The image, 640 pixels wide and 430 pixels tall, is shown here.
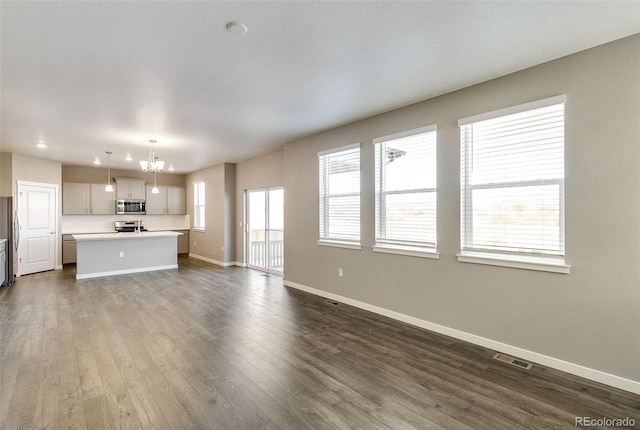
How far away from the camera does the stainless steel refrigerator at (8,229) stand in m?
6.07

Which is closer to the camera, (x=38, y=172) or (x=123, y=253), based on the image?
(x=123, y=253)

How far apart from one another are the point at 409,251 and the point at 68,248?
9.09 m

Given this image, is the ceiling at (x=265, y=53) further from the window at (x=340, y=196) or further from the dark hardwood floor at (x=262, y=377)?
the dark hardwood floor at (x=262, y=377)

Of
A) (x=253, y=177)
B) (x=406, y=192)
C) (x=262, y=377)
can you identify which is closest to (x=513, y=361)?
(x=406, y=192)

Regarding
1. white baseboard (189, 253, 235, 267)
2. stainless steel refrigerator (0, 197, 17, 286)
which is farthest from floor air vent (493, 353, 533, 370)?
stainless steel refrigerator (0, 197, 17, 286)

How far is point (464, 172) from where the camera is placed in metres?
3.48

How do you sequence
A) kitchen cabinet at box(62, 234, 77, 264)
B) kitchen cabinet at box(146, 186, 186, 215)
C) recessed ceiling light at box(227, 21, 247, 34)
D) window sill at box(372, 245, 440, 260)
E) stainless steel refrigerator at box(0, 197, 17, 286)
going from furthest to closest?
kitchen cabinet at box(146, 186, 186, 215), kitchen cabinet at box(62, 234, 77, 264), stainless steel refrigerator at box(0, 197, 17, 286), window sill at box(372, 245, 440, 260), recessed ceiling light at box(227, 21, 247, 34)

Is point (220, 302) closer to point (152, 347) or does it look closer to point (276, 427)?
point (152, 347)

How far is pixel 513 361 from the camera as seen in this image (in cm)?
296

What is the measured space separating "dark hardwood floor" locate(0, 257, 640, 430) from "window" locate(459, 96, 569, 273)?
3.40 ft

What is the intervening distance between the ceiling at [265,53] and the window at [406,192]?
503 mm

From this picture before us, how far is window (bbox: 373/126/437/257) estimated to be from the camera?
151 inches
